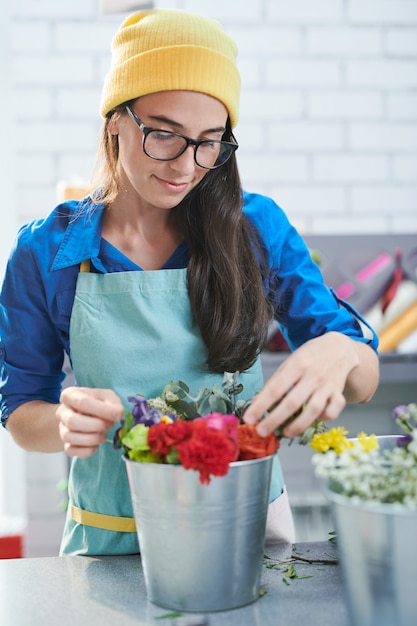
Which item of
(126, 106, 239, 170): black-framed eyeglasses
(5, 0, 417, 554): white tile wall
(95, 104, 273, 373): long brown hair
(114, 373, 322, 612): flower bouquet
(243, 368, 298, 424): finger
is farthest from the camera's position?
(5, 0, 417, 554): white tile wall

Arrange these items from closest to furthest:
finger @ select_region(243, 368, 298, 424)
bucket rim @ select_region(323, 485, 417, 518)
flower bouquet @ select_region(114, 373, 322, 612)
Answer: bucket rim @ select_region(323, 485, 417, 518) < flower bouquet @ select_region(114, 373, 322, 612) < finger @ select_region(243, 368, 298, 424)

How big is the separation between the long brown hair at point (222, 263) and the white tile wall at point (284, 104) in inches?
55.5

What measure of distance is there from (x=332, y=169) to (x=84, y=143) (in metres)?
0.91

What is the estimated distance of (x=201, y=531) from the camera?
3.13ft

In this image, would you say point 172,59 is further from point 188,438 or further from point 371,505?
point 371,505

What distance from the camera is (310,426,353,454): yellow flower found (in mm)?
1000

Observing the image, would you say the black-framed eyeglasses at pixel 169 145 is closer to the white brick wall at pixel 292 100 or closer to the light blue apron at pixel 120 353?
the light blue apron at pixel 120 353

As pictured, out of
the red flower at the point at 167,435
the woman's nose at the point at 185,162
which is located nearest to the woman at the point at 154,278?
the woman's nose at the point at 185,162

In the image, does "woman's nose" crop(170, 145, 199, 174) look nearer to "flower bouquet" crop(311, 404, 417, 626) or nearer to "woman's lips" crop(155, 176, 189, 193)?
"woman's lips" crop(155, 176, 189, 193)

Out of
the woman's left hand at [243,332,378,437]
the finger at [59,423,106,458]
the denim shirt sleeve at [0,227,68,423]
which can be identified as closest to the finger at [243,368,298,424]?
the woman's left hand at [243,332,378,437]

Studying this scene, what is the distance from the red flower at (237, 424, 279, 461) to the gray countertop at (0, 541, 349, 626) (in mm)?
205

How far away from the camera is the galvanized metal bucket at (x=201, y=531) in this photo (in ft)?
3.10

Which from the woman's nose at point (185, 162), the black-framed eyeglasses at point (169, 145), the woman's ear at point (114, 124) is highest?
the woman's ear at point (114, 124)

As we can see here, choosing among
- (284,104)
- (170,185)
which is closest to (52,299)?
(170,185)
